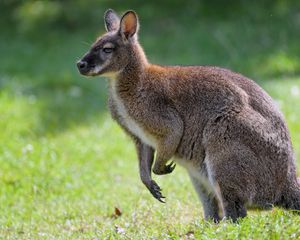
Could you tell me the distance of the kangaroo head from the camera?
6.03m

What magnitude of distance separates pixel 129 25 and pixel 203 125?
1074 mm

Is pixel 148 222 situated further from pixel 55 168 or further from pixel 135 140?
pixel 55 168

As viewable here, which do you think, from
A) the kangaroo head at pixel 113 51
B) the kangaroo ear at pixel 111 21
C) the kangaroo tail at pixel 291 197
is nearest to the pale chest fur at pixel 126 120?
the kangaroo head at pixel 113 51

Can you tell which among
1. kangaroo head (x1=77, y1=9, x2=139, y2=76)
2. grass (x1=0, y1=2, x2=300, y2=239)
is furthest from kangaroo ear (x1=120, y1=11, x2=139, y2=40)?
grass (x1=0, y1=2, x2=300, y2=239)

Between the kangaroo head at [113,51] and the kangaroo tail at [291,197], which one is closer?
the kangaroo tail at [291,197]

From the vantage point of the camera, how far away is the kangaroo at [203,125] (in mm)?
5559

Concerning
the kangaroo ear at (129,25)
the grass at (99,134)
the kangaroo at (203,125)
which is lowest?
the grass at (99,134)

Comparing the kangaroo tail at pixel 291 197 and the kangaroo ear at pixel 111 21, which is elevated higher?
the kangaroo ear at pixel 111 21

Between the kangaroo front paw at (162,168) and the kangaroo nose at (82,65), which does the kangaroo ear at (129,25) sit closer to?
the kangaroo nose at (82,65)

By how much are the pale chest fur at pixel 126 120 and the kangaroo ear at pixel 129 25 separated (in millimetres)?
402

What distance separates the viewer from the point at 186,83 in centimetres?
606

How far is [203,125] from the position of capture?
586cm

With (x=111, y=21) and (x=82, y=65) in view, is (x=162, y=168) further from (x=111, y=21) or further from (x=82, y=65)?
(x=111, y=21)

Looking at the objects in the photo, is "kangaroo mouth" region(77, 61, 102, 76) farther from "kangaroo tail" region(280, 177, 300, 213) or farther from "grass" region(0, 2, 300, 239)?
"kangaroo tail" region(280, 177, 300, 213)
